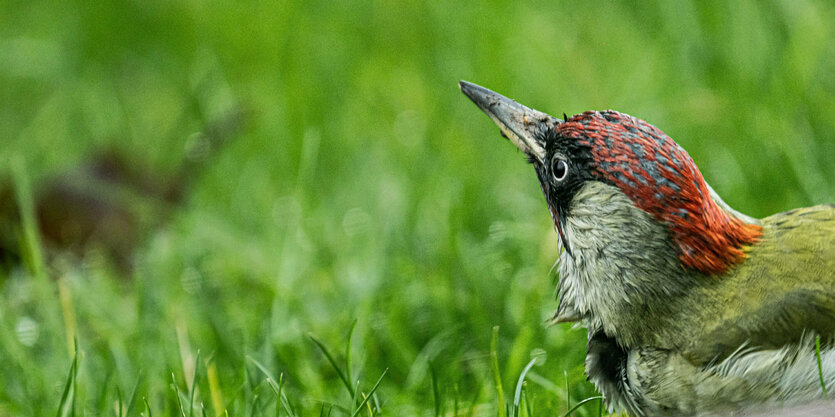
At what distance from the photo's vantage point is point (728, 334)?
258 centimetres

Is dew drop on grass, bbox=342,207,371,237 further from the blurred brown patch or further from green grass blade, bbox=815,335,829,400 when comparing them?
green grass blade, bbox=815,335,829,400

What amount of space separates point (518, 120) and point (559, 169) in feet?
0.79

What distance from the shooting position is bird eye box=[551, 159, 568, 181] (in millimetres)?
2753

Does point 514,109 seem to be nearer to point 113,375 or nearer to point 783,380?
point 783,380

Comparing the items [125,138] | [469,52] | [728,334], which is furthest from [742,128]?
[125,138]

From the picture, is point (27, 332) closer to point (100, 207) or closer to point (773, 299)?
point (100, 207)

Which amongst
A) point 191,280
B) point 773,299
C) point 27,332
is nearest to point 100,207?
point 191,280

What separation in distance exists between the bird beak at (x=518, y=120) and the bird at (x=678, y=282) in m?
0.06

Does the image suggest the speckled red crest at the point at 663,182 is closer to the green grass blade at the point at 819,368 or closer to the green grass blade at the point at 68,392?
the green grass blade at the point at 819,368

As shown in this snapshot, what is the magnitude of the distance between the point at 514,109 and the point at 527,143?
0.13 metres

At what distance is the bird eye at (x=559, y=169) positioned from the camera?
275 centimetres

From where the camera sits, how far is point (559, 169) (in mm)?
2779

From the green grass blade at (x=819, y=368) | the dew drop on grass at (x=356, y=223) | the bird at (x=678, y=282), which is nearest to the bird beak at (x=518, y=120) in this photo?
the bird at (x=678, y=282)

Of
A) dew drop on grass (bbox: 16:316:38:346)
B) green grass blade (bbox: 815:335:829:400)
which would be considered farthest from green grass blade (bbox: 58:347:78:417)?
green grass blade (bbox: 815:335:829:400)
